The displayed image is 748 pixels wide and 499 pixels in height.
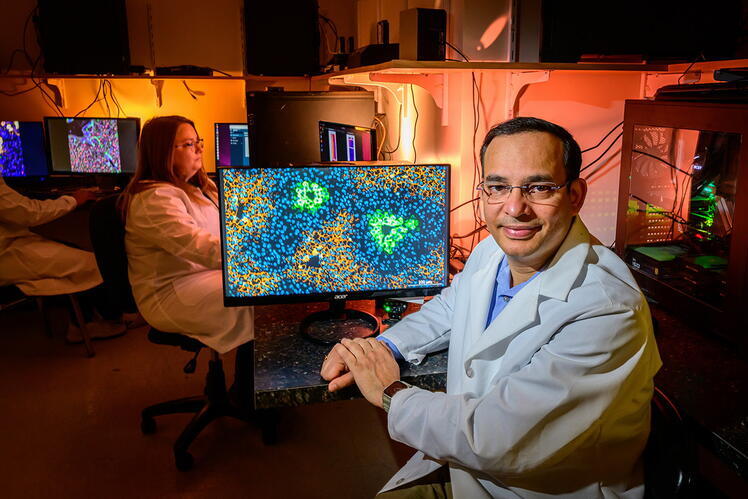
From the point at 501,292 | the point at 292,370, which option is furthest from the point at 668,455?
the point at 292,370

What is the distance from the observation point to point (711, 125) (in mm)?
1349

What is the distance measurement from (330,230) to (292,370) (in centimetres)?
37

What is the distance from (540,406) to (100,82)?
4.08 m

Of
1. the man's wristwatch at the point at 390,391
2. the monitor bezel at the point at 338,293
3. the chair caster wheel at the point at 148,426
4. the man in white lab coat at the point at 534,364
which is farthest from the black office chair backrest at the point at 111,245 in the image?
the man's wristwatch at the point at 390,391

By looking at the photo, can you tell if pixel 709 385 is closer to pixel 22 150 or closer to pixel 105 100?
pixel 22 150

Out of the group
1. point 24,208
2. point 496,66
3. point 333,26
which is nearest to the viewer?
point 496,66

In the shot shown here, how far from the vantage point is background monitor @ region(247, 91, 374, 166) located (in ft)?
9.82

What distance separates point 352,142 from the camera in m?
2.44

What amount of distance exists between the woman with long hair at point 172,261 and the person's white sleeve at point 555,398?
1279mm

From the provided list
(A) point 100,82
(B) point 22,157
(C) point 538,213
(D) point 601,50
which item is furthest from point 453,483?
(A) point 100,82

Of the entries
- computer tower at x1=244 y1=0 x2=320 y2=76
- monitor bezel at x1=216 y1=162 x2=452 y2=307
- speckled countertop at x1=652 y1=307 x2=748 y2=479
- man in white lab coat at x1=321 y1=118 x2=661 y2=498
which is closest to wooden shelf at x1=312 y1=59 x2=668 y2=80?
monitor bezel at x1=216 y1=162 x2=452 y2=307

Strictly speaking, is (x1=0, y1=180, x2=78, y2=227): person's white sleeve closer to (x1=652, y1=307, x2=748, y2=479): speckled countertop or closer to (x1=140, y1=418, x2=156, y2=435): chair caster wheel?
(x1=140, y1=418, x2=156, y2=435): chair caster wheel

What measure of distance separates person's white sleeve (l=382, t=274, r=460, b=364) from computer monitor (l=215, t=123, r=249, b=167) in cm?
270

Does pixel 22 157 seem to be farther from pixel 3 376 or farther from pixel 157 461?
pixel 157 461
